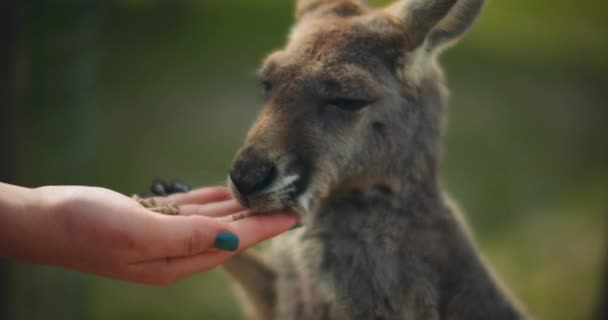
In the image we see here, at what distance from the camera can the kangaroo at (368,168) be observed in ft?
8.38

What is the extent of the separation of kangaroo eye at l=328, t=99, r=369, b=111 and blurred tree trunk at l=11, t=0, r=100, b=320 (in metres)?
1.99

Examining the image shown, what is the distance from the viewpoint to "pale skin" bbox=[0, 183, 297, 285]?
2.00 metres

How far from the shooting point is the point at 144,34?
734 centimetres

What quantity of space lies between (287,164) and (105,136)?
Result: 429 cm

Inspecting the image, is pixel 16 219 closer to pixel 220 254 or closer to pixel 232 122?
pixel 220 254

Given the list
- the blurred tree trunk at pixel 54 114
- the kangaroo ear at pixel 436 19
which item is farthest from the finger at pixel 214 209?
the blurred tree trunk at pixel 54 114

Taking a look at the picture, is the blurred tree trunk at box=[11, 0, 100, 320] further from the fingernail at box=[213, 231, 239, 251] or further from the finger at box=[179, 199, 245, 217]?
the fingernail at box=[213, 231, 239, 251]

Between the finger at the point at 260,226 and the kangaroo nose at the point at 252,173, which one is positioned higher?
the kangaroo nose at the point at 252,173

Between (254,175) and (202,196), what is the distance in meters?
0.53

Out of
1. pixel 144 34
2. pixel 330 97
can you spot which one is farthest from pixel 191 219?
pixel 144 34

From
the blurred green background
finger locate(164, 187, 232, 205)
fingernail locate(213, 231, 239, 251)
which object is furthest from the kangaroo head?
the blurred green background

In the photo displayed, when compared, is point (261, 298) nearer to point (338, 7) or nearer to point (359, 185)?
point (359, 185)

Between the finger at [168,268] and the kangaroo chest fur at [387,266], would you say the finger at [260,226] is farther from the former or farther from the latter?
the kangaroo chest fur at [387,266]

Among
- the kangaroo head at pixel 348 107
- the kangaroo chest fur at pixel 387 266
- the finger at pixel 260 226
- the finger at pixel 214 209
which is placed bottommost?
the kangaroo chest fur at pixel 387 266
